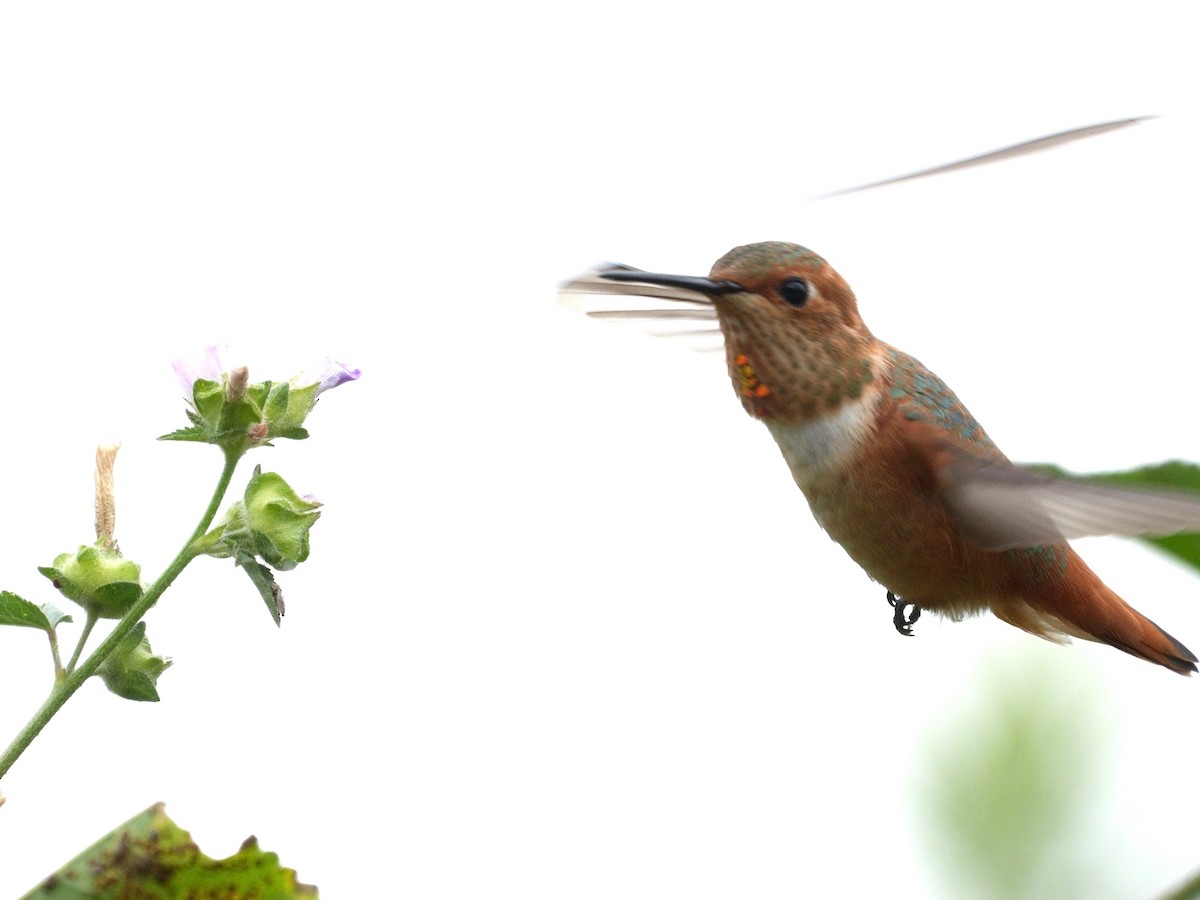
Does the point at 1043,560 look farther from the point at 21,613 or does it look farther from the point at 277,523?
the point at 21,613

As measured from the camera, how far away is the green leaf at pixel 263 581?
157cm

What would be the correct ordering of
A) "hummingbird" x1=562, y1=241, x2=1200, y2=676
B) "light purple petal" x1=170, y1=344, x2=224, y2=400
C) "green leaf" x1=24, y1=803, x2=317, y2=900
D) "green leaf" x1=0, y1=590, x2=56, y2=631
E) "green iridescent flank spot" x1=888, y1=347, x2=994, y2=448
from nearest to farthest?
"green leaf" x1=24, y1=803, x2=317, y2=900 < "green leaf" x1=0, y1=590, x2=56, y2=631 < "light purple petal" x1=170, y1=344, x2=224, y2=400 < "hummingbird" x1=562, y1=241, x2=1200, y2=676 < "green iridescent flank spot" x1=888, y1=347, x2=994, y2=448

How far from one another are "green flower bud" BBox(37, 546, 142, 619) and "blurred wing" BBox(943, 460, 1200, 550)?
3.25 ft

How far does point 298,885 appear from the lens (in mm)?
1312

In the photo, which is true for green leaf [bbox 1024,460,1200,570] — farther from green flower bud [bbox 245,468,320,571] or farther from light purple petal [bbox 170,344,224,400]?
light purple petal [bbox 170,344,224,400]

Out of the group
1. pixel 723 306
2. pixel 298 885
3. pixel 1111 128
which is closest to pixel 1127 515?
pixel 1111 128

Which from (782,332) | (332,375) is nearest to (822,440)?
A: (782,332)

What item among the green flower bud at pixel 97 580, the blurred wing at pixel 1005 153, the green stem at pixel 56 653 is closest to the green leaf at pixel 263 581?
the green flower bud at pixel 97 580

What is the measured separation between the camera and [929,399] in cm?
228

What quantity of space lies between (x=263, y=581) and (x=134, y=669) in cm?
18

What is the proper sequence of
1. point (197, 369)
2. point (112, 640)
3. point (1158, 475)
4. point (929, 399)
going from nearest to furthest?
point (1158, 475), point (112, 640), point (197, 369), point (929, 399)

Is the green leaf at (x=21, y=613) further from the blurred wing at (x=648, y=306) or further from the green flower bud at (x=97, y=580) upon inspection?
the blurred wing at (x=648, y=306)

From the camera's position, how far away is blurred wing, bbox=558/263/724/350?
2150 millimetres

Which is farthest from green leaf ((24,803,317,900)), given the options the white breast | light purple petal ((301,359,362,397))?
the white breast
